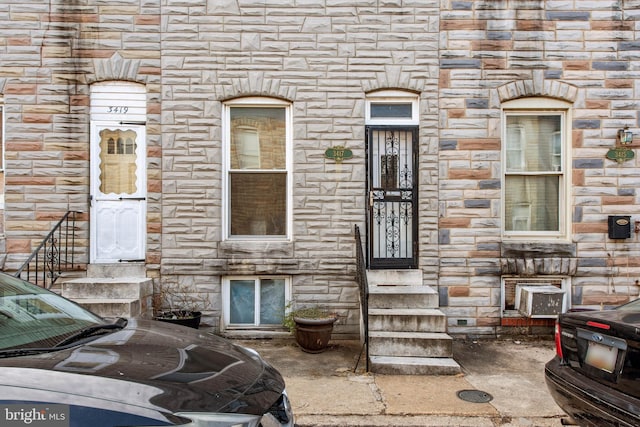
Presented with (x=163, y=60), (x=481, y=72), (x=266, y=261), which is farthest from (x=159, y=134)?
A: (x=481, y=72)

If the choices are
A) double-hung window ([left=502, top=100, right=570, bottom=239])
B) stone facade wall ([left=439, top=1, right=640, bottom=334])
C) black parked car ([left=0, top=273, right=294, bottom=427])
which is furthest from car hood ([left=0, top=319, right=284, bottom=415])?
double-hung window ([left=502, top=100, right=570, bottom=239])

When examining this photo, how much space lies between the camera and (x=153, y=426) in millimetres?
2162

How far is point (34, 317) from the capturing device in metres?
3.10

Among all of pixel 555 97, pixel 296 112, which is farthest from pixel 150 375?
pixel 555 97

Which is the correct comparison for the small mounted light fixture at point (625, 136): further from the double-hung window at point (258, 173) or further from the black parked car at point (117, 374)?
the black parked car at point (117, 374)

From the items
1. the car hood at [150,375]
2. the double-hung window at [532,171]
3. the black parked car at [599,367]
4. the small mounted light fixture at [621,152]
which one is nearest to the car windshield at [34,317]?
the car hood at [150,375]

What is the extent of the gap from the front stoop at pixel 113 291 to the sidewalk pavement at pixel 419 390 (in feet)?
5.26

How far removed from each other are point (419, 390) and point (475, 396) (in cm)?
56

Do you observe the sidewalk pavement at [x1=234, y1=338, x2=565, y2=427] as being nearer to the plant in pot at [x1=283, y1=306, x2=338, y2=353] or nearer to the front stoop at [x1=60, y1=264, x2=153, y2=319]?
the plant in pot at [x1=283, y1=306, x2=338, y2=353]

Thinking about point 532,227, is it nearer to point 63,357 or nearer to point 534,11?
point 534,11

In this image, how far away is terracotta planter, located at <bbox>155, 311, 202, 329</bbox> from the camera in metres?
6.36

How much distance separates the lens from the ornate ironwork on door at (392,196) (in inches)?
283

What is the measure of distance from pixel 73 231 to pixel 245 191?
2.57 meters

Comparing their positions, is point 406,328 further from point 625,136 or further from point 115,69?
point 115,69
